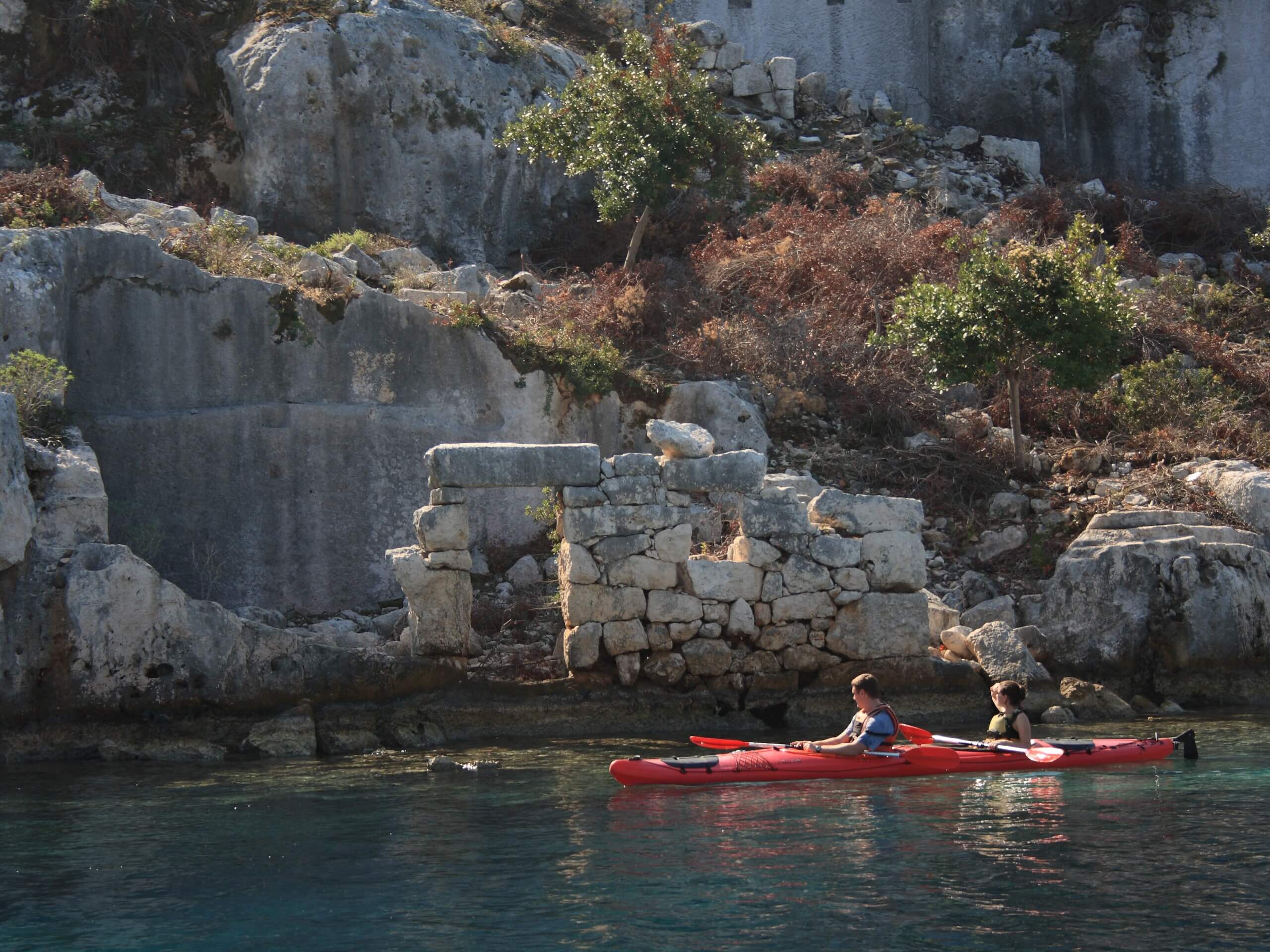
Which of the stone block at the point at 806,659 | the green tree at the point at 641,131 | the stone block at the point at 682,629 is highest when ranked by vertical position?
the green tree at the point at 641,131

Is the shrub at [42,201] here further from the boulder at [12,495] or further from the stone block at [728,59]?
the stone block at [728,59]

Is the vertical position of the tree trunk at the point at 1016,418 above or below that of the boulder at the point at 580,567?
above

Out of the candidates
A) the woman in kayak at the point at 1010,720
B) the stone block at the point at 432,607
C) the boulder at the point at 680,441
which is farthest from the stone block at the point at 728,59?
the woman in kayak at the point at 1010,720

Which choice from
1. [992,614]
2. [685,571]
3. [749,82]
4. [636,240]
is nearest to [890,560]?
[992,614]

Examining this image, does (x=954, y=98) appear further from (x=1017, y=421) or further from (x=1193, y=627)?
(x=1193, y=627)

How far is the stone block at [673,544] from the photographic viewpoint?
39.1ft

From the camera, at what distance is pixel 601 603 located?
11812mm

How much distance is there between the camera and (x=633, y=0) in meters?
25.6

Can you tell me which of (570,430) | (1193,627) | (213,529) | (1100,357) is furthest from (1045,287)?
(213,529)

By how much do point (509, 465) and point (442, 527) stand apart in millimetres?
776

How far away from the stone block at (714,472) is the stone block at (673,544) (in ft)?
1.26

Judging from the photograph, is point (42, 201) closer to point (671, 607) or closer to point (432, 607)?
point (432, 607)

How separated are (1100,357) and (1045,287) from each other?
988 millimetres

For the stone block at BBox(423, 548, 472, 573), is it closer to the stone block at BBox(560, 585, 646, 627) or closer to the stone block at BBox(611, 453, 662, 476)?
the stone block at BBox(560, 585, 646, 627)
